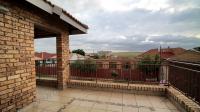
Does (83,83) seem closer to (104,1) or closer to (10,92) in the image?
(10,92)

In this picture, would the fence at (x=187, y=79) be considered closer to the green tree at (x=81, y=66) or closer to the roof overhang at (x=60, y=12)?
the roof overhang at (x=60, y=12)

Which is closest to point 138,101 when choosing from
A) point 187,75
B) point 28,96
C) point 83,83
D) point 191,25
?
point 187,75

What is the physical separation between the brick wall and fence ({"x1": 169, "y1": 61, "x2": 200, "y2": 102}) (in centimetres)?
372

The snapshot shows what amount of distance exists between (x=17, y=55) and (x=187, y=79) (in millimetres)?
3974

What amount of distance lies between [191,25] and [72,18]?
48.1 feet

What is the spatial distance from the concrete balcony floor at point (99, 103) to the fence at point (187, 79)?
53 centimetres

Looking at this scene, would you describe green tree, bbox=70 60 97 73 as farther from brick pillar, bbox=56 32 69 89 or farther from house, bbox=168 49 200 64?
house, bbox=168 49 200 64

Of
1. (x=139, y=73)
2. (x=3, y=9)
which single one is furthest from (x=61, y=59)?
(x=139, y=73)

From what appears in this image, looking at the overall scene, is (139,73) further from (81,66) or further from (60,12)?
(60,12)

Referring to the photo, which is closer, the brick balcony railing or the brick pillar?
the brick balcony railing

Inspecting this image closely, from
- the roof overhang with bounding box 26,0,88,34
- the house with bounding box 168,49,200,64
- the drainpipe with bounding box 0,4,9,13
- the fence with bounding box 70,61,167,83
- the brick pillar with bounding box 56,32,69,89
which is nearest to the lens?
the drainpipe with bounding box 0,4,9,13

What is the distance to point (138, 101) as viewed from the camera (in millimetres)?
3836

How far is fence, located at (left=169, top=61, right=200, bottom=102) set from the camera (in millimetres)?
2836

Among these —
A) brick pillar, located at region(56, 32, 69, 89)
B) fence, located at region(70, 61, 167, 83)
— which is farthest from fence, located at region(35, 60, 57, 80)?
brick pillar, located at region(56, 32, 69, 89)
